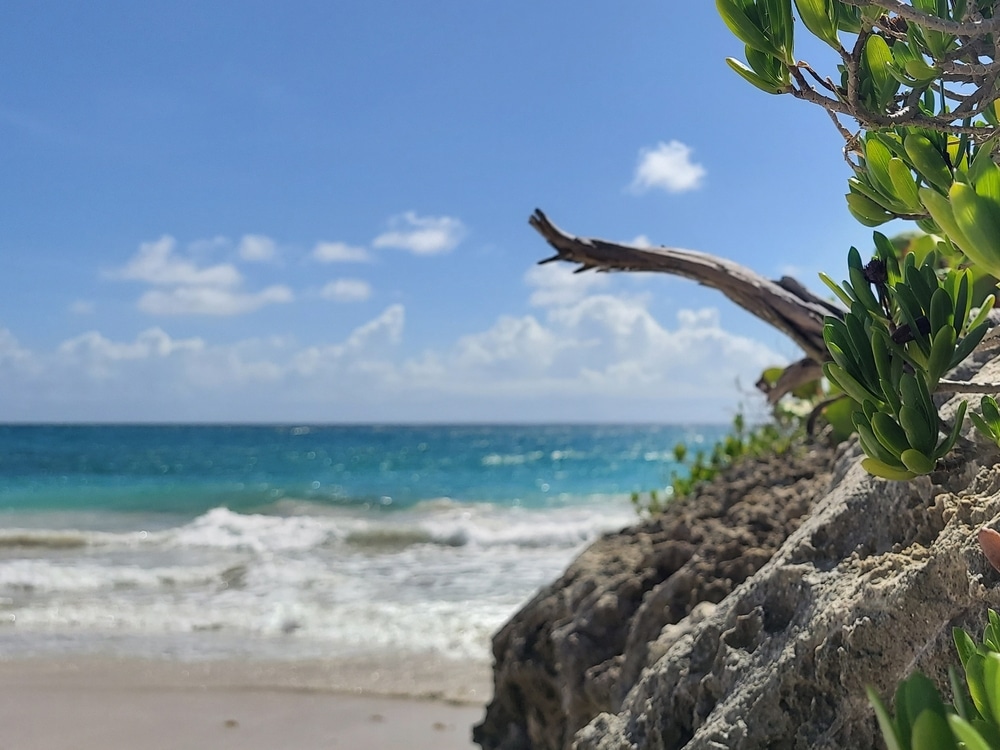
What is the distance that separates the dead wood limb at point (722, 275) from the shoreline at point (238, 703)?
3057 mm

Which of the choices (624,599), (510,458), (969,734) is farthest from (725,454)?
(510,458)

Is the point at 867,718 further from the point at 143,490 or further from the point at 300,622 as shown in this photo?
the point at 143,490

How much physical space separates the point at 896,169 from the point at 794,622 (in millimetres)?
1093

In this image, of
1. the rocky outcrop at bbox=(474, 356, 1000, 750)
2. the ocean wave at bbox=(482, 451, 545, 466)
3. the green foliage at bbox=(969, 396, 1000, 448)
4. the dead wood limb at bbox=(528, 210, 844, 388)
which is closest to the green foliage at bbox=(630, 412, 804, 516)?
the dead wood limb at bbox=(528, 210, 844, 388)

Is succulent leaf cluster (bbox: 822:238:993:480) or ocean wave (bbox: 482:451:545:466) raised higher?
succulent leaf cluster (bbox: 822:238:993:480)

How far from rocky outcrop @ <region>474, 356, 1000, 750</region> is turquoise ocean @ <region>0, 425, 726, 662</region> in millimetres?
4050

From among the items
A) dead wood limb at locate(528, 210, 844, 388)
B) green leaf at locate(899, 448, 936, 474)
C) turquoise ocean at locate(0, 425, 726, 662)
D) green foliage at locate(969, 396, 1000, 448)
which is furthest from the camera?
turquoise ocean at locate(0, 425, 726, 662)

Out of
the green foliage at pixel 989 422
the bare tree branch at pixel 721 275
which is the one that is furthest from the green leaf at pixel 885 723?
the bare tree branch at pixel 721 275

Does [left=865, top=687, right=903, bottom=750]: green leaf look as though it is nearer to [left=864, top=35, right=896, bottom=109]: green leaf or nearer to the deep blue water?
[left=864, top=35, right=896, bottom=109]: green leaf

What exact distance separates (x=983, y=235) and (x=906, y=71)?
25.2 inches

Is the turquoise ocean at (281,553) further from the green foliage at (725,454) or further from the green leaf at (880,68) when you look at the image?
the green leaf at (880,68)

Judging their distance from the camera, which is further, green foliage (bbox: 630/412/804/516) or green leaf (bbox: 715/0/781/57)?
green foliage (bbox: 630/412/804/516)

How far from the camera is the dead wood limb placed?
3.88 meters

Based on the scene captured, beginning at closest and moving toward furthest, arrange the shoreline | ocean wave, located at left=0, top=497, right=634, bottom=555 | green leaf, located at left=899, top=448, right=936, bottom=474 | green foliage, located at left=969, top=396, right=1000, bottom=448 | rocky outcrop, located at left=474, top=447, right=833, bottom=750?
1. green leaf, located at left=899, top=448, right=936, bottom=474
2. green foliage, located at left=969, top=396, right=1000, bottom=448
3. rocky outcrop, located at left=474, top=447, right=833, bottom=750
4. the shoreline
5. ocean wave, located at left=0, top=497, right=634, bottom=555
